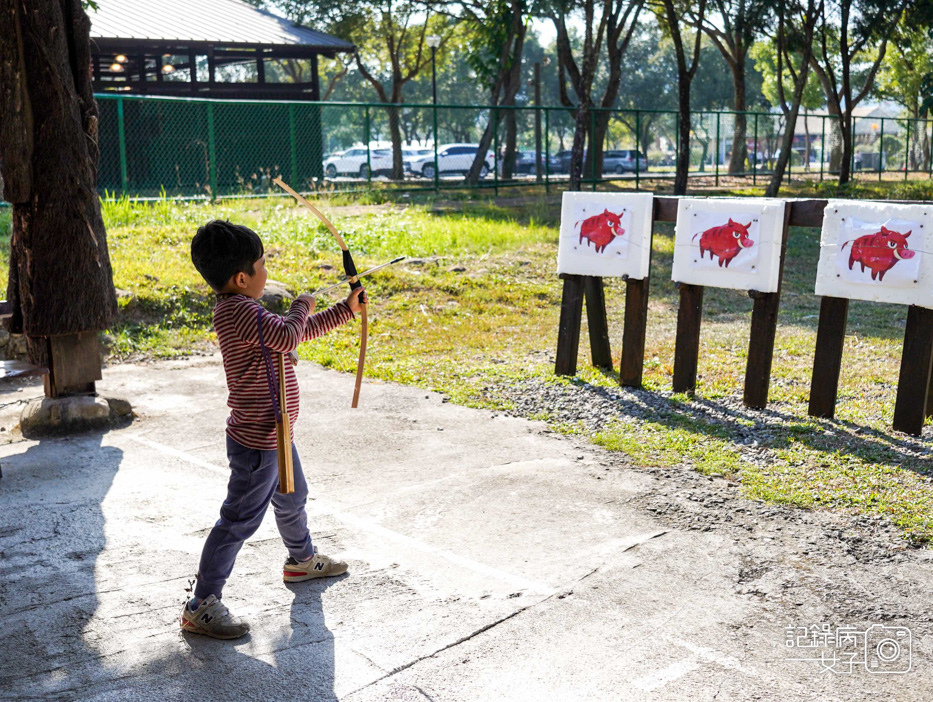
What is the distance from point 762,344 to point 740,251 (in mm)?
620

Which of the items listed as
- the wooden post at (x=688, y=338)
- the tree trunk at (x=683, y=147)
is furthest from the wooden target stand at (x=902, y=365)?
the tree trunk at (x=683, y=147)

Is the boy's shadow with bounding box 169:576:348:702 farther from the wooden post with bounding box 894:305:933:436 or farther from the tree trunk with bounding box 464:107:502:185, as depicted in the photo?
the tree trunk with bounding box 464:107:502:185

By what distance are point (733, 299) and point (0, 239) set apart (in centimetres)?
843

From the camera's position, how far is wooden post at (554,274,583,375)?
24.4 ft

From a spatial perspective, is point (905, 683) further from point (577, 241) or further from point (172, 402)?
point (172, 402)

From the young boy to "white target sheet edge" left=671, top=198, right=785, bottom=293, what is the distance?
3478 mm

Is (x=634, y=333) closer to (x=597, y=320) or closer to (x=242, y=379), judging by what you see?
(x=597, y=320)

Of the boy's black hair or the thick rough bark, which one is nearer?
the boy's black hair

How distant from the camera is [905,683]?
3.19 m

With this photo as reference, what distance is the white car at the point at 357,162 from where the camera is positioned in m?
41.3

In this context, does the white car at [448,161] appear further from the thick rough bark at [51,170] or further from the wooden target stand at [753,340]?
the thick rough bark at [51,170]

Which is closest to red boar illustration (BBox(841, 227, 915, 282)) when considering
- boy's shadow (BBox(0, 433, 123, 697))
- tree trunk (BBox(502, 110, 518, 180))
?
boy's shadow (BBox(0, 433, 123, 697))

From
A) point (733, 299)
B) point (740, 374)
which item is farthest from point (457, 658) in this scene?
point (733, 299)

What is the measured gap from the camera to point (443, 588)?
3953mm
